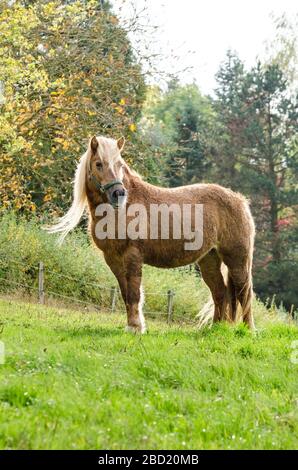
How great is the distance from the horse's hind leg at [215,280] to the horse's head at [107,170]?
75.7 inches

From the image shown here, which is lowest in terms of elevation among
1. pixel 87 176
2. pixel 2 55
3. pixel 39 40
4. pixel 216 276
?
pixel 216 276

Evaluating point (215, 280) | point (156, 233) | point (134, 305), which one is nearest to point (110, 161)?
point (156, 233)

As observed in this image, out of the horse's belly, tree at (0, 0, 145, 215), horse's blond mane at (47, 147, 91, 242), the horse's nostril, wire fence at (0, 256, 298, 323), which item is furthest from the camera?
wire fence at (0, 256, 298, 323)

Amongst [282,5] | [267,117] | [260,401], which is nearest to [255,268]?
[267,117]

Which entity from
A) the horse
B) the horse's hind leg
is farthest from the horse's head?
the horse's hind leg

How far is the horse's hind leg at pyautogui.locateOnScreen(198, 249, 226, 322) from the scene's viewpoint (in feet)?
30.2

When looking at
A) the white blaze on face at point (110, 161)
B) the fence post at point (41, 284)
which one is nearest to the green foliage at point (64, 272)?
the fence post at point (41, 284)

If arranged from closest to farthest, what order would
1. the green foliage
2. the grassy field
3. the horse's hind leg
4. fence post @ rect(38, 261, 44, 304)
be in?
1. the grassy field
2. the horse's hind leg
3. fence post @ rect(38, 261, 44, 304)
4. the green foliage

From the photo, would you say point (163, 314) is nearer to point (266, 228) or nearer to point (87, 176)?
point (87, 176)

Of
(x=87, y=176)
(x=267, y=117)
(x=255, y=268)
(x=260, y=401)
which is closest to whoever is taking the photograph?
(x=260, y=401)

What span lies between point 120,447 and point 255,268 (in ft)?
84.1

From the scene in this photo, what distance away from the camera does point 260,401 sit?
17.5 ft

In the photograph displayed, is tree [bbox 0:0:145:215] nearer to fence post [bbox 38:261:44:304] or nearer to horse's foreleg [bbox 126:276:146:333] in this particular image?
fence post [bbox 38:261:44:304]

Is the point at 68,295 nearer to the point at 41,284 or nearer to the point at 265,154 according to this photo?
the point at 41,284
